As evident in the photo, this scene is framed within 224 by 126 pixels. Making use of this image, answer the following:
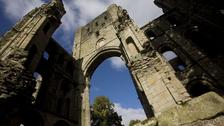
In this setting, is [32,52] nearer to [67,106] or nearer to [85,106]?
[67,106]

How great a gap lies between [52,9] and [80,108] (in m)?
7.76

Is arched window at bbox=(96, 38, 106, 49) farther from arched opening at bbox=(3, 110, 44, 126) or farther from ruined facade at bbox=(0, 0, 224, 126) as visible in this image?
arched opening at bbox=(3, 110, 44, 126)

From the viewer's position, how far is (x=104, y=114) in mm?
21000

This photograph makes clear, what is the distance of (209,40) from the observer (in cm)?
1259

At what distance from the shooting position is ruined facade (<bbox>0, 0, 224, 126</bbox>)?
4281 mm

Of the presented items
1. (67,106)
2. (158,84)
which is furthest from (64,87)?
(158,84)

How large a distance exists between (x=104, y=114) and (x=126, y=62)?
34.4ft

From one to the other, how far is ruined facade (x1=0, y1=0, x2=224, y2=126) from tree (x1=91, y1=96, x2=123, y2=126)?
799 centimetres

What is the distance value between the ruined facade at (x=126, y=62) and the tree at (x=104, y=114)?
799 cm

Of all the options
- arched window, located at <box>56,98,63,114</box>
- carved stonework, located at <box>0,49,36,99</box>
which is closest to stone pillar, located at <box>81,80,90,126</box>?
arched window, located at <box>56,98,63,114</box>

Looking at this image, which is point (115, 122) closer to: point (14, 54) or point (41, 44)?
point (41, 44)

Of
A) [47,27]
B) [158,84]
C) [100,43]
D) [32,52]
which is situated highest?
[100,43]

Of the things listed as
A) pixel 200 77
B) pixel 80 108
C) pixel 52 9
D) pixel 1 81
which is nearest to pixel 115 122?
pixel 80 108

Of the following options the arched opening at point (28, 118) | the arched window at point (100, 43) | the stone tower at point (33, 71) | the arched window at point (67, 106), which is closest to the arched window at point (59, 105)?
the stone tower at point (33, 71)
